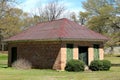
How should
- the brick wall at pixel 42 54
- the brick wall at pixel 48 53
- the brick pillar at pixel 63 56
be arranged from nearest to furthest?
the brick pillar at pixel 63 56, the brick wall at pixel 48 53, the brick wall at pixel 42 54

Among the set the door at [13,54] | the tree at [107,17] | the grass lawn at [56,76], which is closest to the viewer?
the grass lawn at [56,76]

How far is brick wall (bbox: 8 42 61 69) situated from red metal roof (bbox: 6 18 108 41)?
31.1 inches

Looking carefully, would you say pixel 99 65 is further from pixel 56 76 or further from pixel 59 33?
pixel 56 76

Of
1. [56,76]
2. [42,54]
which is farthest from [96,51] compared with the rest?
A: [56,76]

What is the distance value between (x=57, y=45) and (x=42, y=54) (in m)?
2.15

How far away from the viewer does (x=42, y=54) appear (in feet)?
105

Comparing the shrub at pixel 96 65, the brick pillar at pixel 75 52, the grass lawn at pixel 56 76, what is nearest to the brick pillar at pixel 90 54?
the shrub at pixel 96 65

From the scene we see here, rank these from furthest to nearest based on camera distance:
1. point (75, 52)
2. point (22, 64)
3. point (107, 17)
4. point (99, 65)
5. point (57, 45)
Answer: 1. point (107, 17)
2. point (22, 64)
3. point (75, 52)
4. point (99, 65)
5. point (57, 45)

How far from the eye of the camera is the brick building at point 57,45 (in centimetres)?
3044

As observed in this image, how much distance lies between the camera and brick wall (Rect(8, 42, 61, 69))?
30688mm

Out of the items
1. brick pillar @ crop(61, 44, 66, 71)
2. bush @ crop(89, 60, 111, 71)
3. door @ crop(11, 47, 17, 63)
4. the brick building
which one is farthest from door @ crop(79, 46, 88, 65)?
door @ crop(11, 47, 17, 63)

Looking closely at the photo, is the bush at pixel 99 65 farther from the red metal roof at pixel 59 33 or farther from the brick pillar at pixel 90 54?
the red metal roof at pixel 59 33


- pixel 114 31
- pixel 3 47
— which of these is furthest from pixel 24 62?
pixel 3 47

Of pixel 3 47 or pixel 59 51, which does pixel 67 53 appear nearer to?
pixel 59 51
